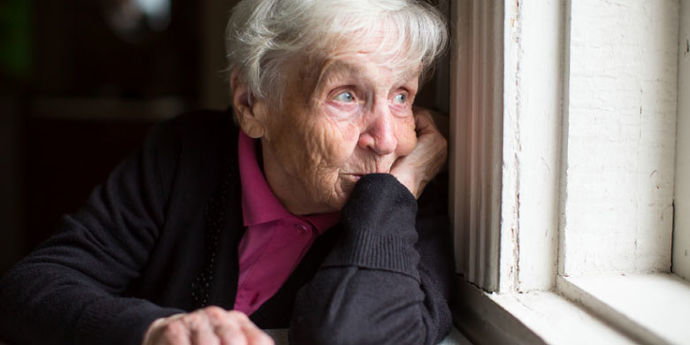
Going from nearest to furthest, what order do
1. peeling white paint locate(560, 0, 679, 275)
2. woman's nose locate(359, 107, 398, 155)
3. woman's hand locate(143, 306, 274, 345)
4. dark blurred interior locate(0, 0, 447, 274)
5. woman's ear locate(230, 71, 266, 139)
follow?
woman's hand locate(143, 306, 274, 345)
peeling white paint locate(560, 0, 679, 275)
woman's nose locate(359, 107, 398, 155)
woman's ear locate(230, 71, 266, 139)
dark blurred interior locate(0, 0, 447, 274)

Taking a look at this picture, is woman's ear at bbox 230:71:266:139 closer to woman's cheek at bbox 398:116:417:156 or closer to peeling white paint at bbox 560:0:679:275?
woman's cheek at bbox 398:116:417:156

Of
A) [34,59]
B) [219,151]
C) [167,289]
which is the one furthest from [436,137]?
[34,59]

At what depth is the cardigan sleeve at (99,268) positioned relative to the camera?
1008 millimetres

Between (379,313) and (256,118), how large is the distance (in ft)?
1.49

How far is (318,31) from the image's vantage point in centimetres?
106

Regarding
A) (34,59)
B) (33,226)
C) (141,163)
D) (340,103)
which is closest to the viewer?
(340,103)

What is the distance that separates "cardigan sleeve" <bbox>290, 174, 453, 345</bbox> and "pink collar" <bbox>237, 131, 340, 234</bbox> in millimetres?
183

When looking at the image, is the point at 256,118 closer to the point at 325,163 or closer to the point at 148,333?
the point at 325,163

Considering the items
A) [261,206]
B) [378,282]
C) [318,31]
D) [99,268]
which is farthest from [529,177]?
[99,268]

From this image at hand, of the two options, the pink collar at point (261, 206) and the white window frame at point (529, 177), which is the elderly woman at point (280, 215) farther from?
the white window frame at point (529, 177)

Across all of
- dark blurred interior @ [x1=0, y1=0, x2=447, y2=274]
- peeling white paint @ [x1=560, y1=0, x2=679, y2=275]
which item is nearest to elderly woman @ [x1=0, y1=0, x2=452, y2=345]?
peeling white paint @ [x1=560, y1=0, x2=679, y2=275]

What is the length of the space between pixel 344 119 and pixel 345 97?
0.12 ft

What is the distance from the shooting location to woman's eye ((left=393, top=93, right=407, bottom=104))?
1135 millimetres

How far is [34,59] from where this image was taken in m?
5.08
